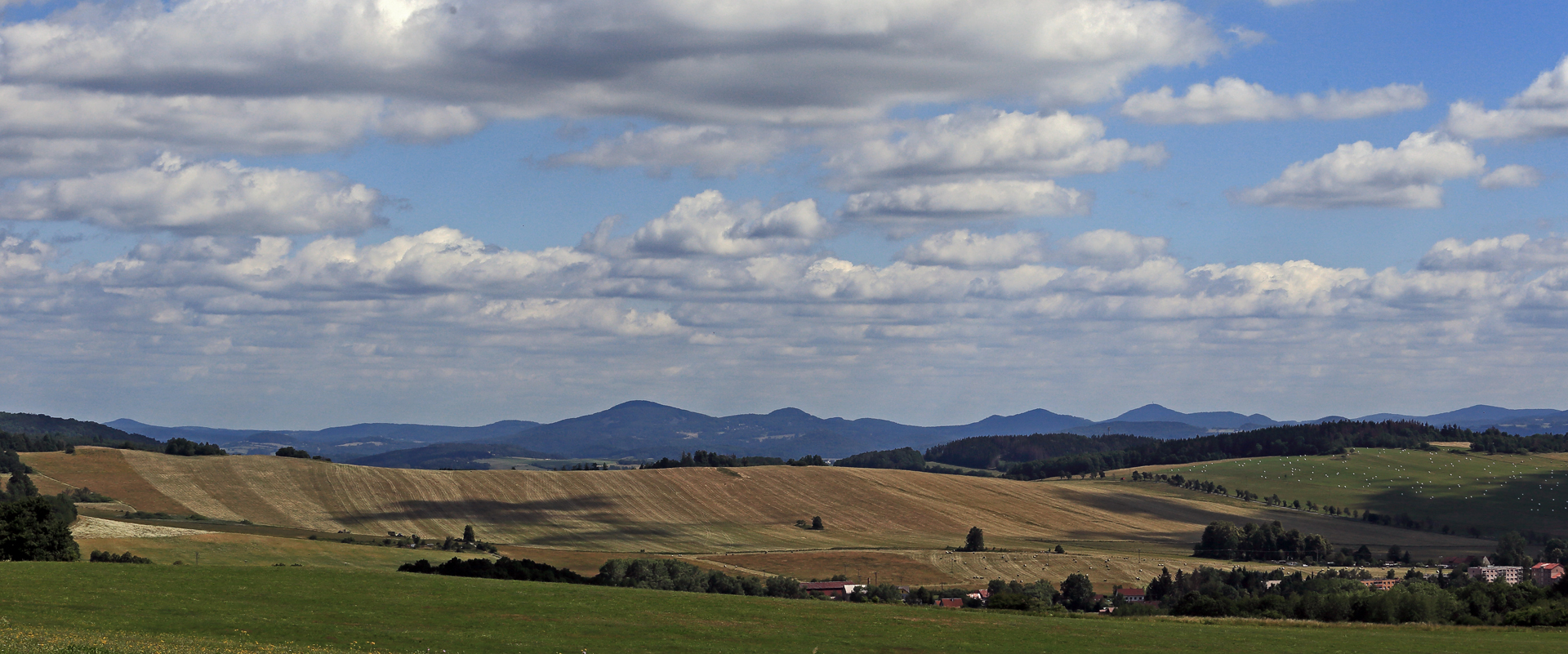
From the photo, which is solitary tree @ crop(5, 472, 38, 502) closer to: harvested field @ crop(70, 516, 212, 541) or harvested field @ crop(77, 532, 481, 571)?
harvested field @ crop(70, 516, 212, 541)

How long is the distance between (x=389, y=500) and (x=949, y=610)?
142 meters

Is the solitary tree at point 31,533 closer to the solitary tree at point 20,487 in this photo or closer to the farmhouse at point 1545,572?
the solitary tree at point 20,487

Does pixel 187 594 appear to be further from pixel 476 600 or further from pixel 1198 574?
pixel 1198 574

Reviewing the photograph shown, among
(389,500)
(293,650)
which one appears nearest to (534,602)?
(293,650)

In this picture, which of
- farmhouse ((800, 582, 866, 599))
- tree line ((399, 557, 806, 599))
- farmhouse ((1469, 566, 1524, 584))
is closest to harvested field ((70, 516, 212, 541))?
tree line ((399, 557, 806, 599))

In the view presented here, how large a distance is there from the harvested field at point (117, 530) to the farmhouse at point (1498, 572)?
172240mm

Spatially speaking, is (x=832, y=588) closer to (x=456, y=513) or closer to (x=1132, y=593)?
(x=1132, y=593)

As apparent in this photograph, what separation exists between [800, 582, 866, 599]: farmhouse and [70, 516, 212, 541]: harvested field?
65924mm

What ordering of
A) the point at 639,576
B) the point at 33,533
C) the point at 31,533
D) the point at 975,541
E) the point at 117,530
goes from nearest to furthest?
1. the point at 31,533
2. the point at 33,533
3. the point at 639,576
4. the point at 117,530
5. the point at 975,541

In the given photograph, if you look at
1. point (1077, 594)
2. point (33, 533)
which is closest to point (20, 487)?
point (33, 533)

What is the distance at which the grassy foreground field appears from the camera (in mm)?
45875

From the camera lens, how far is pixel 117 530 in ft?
388

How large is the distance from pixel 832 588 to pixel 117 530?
75778 mm

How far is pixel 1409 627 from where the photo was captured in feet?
237
